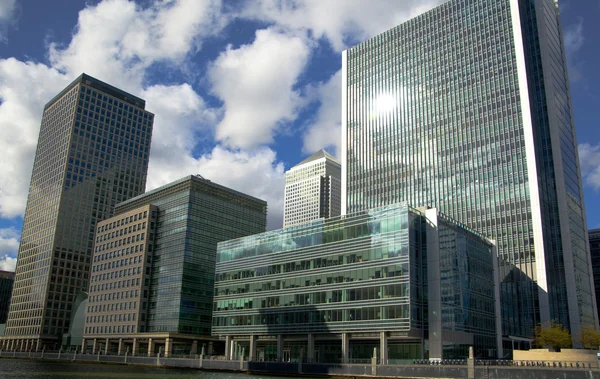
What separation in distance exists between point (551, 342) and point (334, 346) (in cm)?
3901

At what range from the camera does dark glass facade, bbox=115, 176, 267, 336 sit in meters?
137

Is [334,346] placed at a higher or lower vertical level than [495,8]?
lower

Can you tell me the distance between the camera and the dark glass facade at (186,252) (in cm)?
13678

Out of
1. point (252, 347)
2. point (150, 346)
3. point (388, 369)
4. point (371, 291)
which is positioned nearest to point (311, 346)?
point (252, 347)

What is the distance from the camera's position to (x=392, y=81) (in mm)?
158250

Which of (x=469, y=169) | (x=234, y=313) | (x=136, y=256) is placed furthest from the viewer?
(x=136, y=256)

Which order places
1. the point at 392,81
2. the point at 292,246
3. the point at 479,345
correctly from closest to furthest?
the point at 479,345
the point at 292,246
the point at 392,81

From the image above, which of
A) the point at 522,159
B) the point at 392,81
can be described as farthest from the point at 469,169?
the point at 392,81

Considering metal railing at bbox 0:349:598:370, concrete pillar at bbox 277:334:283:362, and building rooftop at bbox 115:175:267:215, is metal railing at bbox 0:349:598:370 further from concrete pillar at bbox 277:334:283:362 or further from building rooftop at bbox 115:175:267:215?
building rooftop at bbox 115:175:267:215

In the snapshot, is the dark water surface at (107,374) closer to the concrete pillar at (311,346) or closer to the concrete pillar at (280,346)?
the concrete pillar at (280,346)

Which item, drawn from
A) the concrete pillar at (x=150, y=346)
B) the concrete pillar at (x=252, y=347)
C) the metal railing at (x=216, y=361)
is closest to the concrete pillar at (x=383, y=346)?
the metal railing at (x=216, y=361)

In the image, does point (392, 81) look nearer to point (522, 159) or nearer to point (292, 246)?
point (522, 159)

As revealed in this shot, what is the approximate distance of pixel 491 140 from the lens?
Answer: 132375 millimetres

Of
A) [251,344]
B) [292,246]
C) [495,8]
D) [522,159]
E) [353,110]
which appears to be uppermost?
[495,8]
